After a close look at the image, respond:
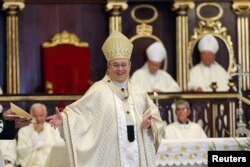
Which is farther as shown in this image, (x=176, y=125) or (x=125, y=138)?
(x=176, y=125)

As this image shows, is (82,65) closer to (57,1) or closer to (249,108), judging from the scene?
(57,1)

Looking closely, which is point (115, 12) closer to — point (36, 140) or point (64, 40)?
point (64, 40)

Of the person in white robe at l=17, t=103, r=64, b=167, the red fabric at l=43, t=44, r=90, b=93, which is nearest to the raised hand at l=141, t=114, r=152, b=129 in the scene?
the person in white robe at l=17, t=103, r=64, b=167

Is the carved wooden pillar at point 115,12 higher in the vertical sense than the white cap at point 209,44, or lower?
higher

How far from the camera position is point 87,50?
1406cm

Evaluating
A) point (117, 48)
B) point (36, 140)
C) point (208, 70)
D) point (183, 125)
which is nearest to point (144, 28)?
point (208, 70)

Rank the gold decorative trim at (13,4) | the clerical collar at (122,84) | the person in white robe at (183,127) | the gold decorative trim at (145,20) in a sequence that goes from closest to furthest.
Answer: the clerical collar at (122,84)
the person in white robe at (183,127)
the gold decorative trim at (13,4)
the gold decorative trim at (145,20)

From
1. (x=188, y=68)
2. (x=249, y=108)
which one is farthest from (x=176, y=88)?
(x=249, y=108)

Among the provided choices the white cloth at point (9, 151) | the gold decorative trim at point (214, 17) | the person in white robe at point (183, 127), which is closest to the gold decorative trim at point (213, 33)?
the gold decorative trim at point (214, 17)

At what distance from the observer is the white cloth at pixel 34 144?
11.1 metres

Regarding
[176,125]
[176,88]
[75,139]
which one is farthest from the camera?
[176,88]

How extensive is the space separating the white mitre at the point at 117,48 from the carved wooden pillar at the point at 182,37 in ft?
17.9

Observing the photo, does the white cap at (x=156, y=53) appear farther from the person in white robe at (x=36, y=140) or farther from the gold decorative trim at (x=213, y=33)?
the person in white robe at (x=36, y=140)

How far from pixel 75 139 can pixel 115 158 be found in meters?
0.41
